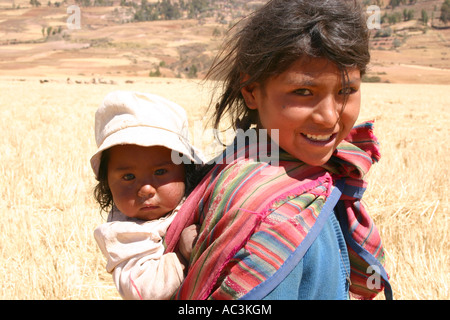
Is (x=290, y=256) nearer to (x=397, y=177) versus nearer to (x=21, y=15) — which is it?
(x=397, y=177)

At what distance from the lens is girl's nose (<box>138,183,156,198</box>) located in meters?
1.70

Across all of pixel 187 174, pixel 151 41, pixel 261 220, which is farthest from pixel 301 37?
pixel 151 41

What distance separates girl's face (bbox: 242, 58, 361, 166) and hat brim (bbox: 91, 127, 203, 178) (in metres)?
0.36

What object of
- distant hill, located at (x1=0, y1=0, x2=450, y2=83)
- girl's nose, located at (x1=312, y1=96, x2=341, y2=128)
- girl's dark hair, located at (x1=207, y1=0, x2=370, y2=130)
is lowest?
distant hill, located at (x1=0, y1=0, x2=450, y2=83)

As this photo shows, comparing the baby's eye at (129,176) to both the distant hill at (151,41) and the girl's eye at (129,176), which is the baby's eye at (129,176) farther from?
the distant hill at (151,41)

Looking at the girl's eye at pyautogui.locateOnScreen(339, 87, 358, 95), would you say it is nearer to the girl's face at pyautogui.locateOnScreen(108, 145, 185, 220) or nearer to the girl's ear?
the girl's ear

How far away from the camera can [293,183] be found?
1489 mm

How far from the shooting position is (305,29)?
1.52m

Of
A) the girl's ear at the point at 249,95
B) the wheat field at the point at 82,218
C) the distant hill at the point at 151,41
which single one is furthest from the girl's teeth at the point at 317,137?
the distant hill at the point at 151,41

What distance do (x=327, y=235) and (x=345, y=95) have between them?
0.46m

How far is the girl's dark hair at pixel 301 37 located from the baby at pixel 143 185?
0.35m

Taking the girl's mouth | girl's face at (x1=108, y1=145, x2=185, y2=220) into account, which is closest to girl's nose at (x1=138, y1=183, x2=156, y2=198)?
girl's face at (x1=108, y1=145, x2=185, y2=220)

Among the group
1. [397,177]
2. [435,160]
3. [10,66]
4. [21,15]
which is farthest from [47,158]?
[21,15]

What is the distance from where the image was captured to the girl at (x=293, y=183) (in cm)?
137
